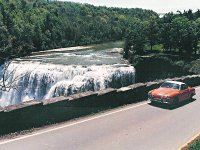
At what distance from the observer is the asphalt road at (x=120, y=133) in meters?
12.6

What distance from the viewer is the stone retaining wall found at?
13484 millimetres

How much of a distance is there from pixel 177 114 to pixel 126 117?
10.3 feet

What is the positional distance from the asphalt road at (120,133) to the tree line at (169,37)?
42269mm

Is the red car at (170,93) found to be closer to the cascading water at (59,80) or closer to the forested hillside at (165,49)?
the cascading water at (59,80)

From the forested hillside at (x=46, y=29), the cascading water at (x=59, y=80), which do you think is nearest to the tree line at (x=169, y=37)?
the cascading water at (x=59, y=80)

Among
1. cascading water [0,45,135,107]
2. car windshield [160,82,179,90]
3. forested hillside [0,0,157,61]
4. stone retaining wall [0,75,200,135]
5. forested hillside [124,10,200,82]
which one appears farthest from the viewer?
forested hillside [0,0,157,61]

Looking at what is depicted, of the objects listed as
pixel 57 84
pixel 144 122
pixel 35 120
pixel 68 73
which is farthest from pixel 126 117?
pixel 68 73

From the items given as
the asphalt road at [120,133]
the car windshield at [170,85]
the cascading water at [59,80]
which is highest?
the car windshield at [170,85]

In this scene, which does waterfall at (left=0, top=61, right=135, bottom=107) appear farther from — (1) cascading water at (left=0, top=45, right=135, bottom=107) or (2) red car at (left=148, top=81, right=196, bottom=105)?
(2) red car at (left=148, top=81, right=196, bottom=105)

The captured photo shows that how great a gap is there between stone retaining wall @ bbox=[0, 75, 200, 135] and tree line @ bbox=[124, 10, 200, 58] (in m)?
41.1

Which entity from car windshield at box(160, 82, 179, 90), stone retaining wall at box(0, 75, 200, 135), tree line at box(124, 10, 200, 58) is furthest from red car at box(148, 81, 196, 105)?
tree line at box(124, 10, 200, 58)

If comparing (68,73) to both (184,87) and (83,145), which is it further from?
(83,145)

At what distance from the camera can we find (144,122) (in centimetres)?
1647

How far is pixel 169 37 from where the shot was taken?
6475cm
